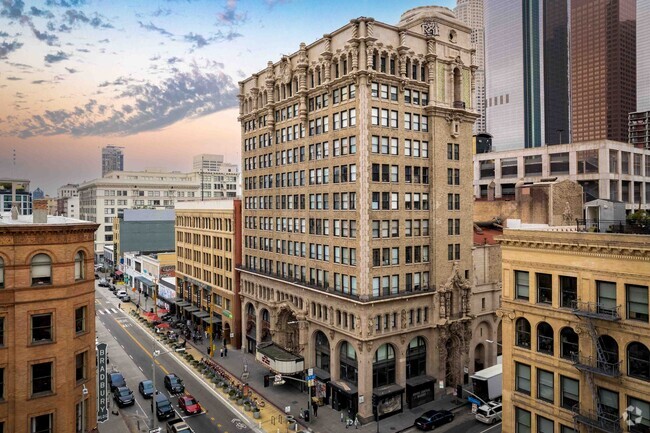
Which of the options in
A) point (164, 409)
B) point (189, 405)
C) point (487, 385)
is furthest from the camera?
point (487, 385)

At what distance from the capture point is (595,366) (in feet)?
98.0

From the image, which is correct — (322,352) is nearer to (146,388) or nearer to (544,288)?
(146,388)

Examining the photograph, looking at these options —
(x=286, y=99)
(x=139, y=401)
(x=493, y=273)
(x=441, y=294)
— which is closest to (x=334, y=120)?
(x=286, y=99)

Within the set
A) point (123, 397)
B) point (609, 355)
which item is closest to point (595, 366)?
point (609, 355)

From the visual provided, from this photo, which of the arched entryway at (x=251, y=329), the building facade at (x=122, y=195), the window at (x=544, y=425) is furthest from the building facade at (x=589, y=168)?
the building facade at (x=122, y=195)

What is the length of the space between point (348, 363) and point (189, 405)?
1706 cm

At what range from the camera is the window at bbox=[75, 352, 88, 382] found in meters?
33.1

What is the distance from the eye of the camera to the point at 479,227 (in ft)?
224

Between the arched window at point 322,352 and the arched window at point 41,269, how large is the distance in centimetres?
3165

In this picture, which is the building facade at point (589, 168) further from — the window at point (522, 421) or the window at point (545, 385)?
the window at point (522, 421)

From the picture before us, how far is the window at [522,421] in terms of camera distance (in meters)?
34.5

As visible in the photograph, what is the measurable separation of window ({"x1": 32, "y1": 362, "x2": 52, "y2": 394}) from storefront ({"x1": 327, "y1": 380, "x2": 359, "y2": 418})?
2775cm

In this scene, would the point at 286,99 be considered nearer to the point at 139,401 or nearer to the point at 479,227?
the point at 479,227

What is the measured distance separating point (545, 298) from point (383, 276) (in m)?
18.5
